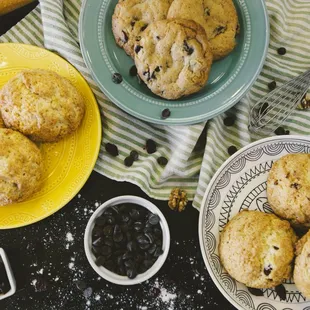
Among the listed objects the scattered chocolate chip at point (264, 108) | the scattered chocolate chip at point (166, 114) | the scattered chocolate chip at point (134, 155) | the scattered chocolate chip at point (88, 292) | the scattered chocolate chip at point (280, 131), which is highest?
the scattered chocolate chip at point (166, 114)

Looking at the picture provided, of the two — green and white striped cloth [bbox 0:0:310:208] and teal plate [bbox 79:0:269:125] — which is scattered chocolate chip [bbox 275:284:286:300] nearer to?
green and white striped cloth [bbox 0:0:310:208]

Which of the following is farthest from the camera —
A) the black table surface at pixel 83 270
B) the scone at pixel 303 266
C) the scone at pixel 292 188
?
the black table surface at pixel 83 270

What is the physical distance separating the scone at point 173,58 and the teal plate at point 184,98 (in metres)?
0.06

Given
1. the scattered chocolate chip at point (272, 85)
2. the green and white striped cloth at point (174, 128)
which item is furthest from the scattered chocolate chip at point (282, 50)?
the scattered chocolate chip at point (272, 85)

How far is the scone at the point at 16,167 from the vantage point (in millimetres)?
1717

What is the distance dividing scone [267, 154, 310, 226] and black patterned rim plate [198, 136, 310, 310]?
8 centimetres

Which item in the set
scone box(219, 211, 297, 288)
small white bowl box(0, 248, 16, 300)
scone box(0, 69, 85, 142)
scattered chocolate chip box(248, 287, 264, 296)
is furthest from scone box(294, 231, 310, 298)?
small white bowl box(0, 248, 16, 300)

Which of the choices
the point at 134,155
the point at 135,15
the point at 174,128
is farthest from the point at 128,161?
the point at 135,15

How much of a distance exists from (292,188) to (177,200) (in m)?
0.42

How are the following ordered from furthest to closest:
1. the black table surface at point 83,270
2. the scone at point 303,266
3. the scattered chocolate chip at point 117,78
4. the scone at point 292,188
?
the black table surface at point 83,270 < the scattered chocolate chip at point 117,78 < the scone at point 292,188 < the scone at point 303,266

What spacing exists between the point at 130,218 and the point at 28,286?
46cm

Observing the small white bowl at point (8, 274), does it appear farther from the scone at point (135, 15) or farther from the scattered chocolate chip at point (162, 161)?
the scone at point (135, 15)

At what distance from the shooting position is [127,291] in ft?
6.30

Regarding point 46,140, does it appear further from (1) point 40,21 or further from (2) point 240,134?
(2) point 240,134
